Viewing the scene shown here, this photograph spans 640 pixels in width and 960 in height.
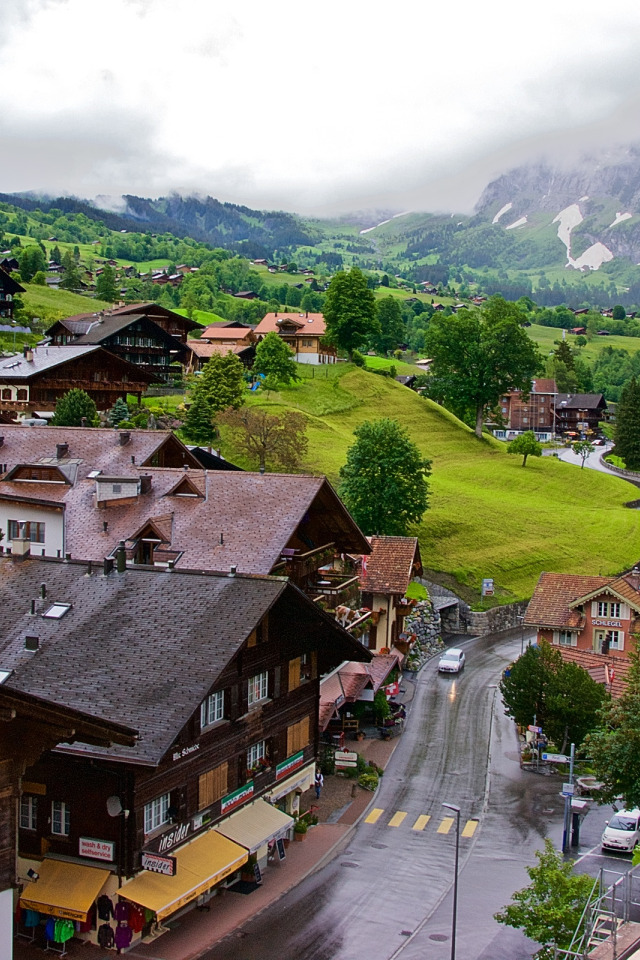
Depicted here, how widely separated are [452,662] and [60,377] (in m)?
47.6

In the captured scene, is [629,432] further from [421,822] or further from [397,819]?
[397,819]

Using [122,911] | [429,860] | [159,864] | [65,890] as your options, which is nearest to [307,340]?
[429,860]

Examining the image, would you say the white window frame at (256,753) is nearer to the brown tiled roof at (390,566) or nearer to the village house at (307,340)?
the brown tiled roof at (390,566)

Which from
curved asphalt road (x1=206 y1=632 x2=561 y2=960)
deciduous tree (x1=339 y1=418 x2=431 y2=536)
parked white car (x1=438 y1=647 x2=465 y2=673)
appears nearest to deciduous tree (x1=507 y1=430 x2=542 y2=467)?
deciduous tree (x1=339 y1=418 x2=431 y2=536)

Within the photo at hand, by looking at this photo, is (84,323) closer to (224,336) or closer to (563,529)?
(224,336)

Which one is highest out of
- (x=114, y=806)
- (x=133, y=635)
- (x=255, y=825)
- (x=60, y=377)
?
(x=60, y=377)

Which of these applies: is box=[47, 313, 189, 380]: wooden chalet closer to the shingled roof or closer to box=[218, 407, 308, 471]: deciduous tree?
box=[218, 407, 308, 471]: deciduous tree

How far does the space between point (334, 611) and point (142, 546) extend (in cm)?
984

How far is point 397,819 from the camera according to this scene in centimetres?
4391

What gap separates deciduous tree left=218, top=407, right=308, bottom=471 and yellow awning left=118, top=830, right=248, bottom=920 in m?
55.1

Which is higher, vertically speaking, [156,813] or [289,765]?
[156,813]

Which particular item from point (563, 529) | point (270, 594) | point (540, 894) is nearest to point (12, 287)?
point (563, 529)

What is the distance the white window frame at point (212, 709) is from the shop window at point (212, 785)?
61.5 inches

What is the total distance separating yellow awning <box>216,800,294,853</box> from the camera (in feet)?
117
